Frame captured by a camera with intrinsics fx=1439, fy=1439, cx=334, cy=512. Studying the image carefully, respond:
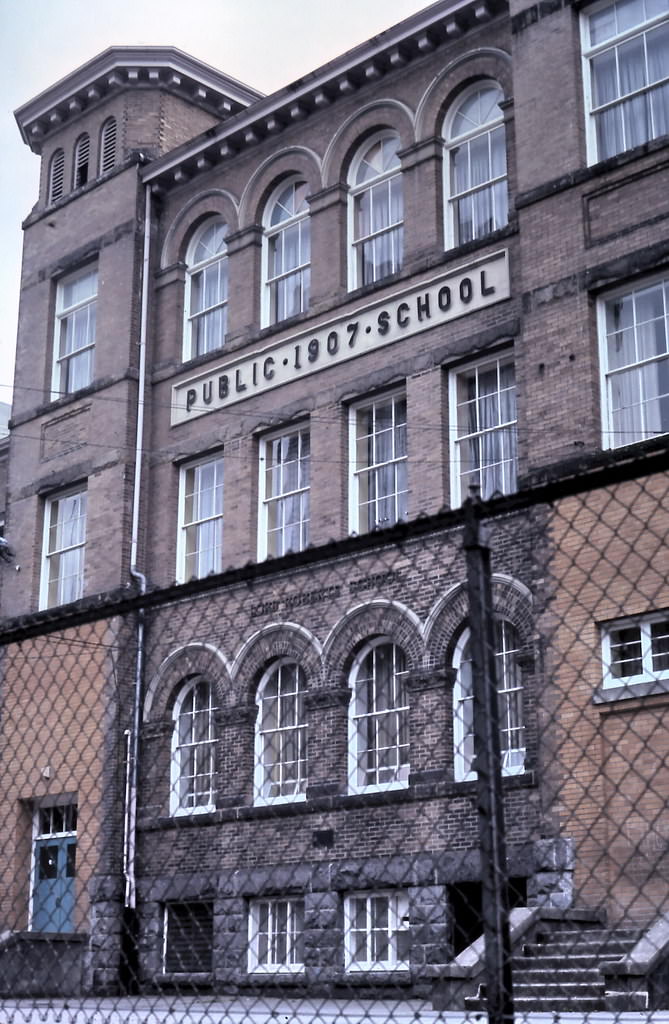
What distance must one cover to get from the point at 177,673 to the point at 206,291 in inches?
275

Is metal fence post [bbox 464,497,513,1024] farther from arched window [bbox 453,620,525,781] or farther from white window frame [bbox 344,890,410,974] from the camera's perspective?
white window frame [bbox 344,890,410,974]

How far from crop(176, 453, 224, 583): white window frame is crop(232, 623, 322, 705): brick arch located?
2051mm

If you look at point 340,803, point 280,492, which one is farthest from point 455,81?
point 340,803

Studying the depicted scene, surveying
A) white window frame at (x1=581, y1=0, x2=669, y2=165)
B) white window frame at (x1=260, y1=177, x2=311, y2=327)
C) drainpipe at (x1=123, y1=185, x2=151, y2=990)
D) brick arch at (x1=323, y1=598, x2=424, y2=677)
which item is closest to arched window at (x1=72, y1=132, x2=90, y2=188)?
drainpipe at (x1=123, y1=185, x2=151, y2=990)

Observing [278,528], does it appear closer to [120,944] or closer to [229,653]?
[229,653]

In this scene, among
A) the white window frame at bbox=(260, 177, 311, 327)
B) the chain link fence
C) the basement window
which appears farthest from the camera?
the white window frame at bbox=(260, 177, 311, 327)

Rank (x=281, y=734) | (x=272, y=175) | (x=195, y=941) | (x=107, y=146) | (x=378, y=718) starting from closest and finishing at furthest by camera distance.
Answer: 1. (x=378, y=718)
2. (x=281, y=734)
3. (x=195, y=941)
4. (x=272, y=175)
5. (x=107, y=146)

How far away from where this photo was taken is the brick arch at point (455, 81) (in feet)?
69.1

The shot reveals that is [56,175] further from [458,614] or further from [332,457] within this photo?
[458,614]

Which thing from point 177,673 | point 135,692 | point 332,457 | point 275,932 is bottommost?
point 275,932

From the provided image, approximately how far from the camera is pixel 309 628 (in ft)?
70.7

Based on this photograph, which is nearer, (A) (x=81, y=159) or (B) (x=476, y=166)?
(B) (x=476, y=166)

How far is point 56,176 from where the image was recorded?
29.0 metres

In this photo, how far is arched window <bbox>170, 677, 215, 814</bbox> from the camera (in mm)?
22641
